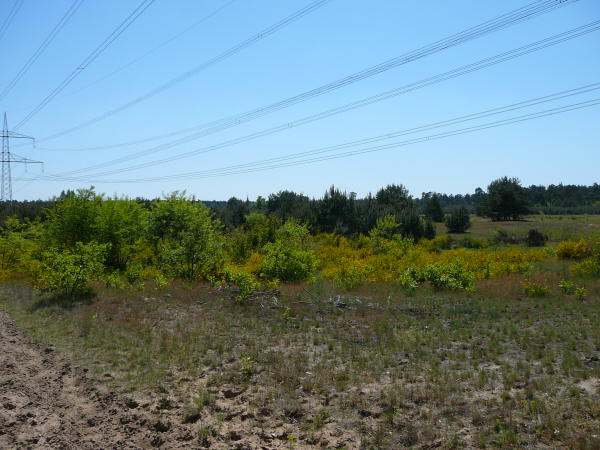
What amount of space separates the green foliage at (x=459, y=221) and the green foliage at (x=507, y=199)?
554 inches

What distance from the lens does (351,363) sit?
10.6 metres

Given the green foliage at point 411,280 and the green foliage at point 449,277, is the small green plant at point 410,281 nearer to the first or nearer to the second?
the green foliage at point 411,280

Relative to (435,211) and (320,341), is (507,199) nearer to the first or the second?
(435,211)

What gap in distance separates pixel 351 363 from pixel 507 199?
83628 mm

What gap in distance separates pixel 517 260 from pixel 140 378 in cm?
3133

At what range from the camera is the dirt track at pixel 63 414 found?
761 centimetres

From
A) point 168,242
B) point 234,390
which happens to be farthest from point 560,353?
point 168,242

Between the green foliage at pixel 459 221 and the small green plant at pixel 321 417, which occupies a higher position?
the green foliage at pixel 459 221

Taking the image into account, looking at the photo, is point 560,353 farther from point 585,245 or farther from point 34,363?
point 585,245

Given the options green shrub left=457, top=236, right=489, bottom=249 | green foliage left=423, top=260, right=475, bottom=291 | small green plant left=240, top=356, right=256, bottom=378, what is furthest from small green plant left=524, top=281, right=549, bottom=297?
green shrub left=457, top=236, right=489, bottom=249

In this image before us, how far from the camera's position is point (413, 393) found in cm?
852

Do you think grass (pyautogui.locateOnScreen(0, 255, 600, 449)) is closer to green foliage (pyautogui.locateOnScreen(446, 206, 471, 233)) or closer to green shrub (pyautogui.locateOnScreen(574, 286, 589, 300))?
green shrub (pyautogui.locateOnScreen(574, 286, 589, 300))

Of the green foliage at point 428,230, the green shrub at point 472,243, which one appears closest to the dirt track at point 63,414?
the green shrub at point 472,243

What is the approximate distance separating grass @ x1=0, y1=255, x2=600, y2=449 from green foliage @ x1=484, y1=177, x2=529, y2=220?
71.7 metres
